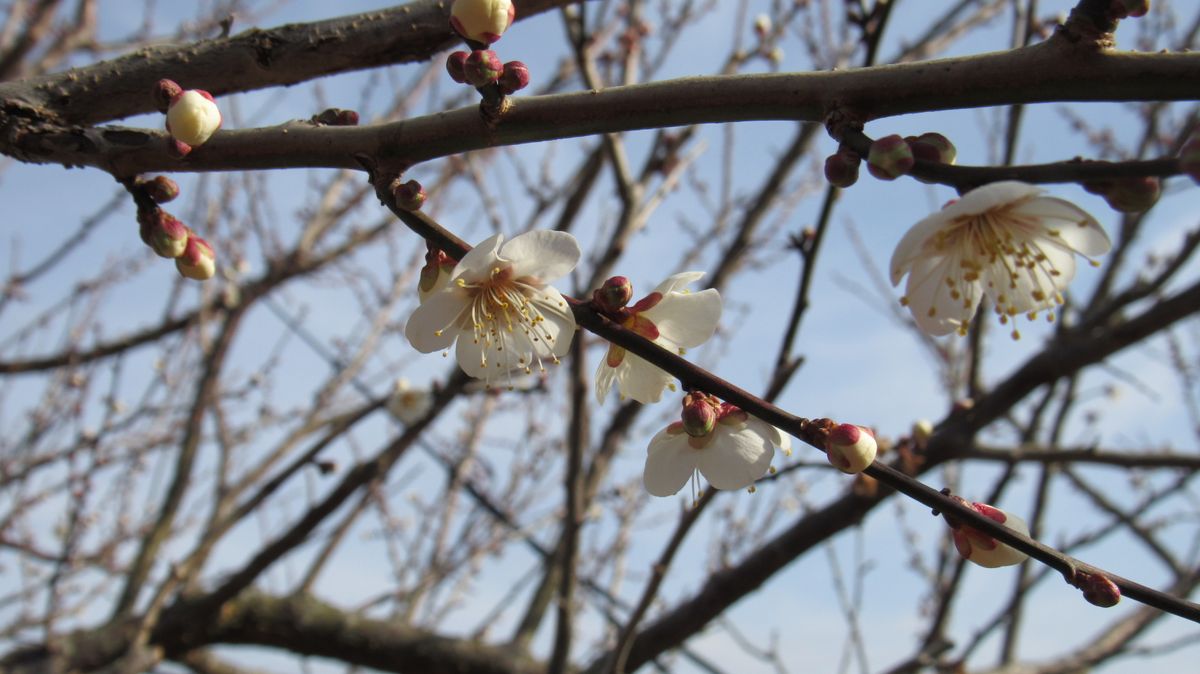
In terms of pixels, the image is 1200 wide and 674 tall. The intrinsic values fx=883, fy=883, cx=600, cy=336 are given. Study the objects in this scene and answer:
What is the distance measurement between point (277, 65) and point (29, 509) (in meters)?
4.62

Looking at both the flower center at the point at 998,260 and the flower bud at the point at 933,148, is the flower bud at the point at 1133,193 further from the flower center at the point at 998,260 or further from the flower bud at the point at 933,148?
the flower center at the point at 998,260

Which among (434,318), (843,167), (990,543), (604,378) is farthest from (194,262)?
(990,543)

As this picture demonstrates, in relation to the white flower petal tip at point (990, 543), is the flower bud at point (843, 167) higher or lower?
higher

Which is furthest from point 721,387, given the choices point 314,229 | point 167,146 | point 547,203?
point 314,229

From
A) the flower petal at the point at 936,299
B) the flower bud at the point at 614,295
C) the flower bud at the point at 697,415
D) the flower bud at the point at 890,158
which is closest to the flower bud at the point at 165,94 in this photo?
the flower bud at the point at 614,295

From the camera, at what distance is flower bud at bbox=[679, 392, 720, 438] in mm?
1260

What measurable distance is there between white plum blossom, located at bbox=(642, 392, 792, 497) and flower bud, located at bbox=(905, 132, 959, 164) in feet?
1.47

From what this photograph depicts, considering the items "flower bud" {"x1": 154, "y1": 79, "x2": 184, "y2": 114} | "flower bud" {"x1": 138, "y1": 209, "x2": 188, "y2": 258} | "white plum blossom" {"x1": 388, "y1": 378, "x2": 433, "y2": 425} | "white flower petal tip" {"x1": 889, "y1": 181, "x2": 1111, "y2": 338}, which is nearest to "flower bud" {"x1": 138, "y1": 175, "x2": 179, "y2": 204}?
"flower bud" {"x1": 138, "y1": 209, "x2": 188, "y2": 258}

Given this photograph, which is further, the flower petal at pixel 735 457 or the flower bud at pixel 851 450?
the flower petal at pixel 735 457

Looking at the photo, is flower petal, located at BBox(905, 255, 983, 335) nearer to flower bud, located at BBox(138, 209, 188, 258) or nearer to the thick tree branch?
the thick tree branch

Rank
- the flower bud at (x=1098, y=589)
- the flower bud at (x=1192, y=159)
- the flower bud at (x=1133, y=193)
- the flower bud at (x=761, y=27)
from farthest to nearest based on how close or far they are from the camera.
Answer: the flower bud at (x=761, y=27)
the flower bud at (x=1098, y=589)
the flower bud at (x=1133, y=193)
the flower bud at (x=1192, y=159)

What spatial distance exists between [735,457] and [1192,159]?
28.0 inches

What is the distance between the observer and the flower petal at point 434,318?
4.41 ft

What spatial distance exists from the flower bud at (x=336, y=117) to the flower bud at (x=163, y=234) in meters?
0.33
